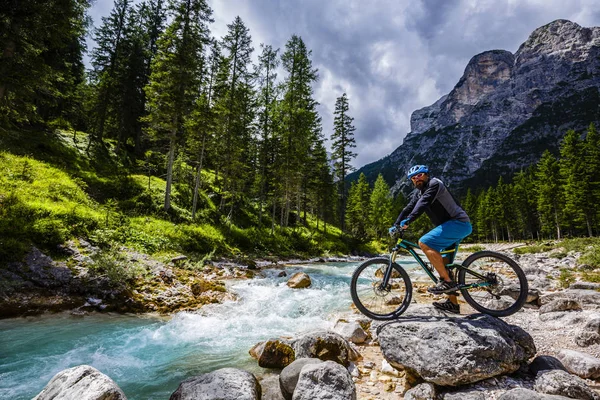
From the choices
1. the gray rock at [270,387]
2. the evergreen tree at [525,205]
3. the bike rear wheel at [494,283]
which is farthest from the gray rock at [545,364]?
the evergreen tree at [525,205]

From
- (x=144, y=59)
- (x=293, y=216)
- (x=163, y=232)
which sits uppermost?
(x=144, y=59)

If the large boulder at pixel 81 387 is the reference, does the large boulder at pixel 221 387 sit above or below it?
below

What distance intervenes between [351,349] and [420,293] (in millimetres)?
6802

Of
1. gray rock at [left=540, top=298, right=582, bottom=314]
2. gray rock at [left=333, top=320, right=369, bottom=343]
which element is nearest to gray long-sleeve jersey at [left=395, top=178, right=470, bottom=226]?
gray rock at [left=333, top=320, right=369, bottom=343]

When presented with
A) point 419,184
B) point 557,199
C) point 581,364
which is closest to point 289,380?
point 419,184

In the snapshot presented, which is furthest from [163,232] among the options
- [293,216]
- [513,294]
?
[293,216]

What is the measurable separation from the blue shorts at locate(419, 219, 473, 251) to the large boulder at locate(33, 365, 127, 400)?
17.2ft

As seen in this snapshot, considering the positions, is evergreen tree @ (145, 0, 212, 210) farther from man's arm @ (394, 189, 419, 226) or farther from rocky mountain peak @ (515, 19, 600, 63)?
rocky mountain peak @ (515, 19, 600, 63)

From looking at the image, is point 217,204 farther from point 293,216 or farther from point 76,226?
point 76,226

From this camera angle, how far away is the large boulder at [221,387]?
150 inches

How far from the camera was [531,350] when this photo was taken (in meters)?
4.35

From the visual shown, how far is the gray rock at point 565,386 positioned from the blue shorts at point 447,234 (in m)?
2.20

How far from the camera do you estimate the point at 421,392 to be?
3984 mm

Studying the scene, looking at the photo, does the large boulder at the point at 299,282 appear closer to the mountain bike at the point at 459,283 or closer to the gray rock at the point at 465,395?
the mountain bike at the point at 459,283
